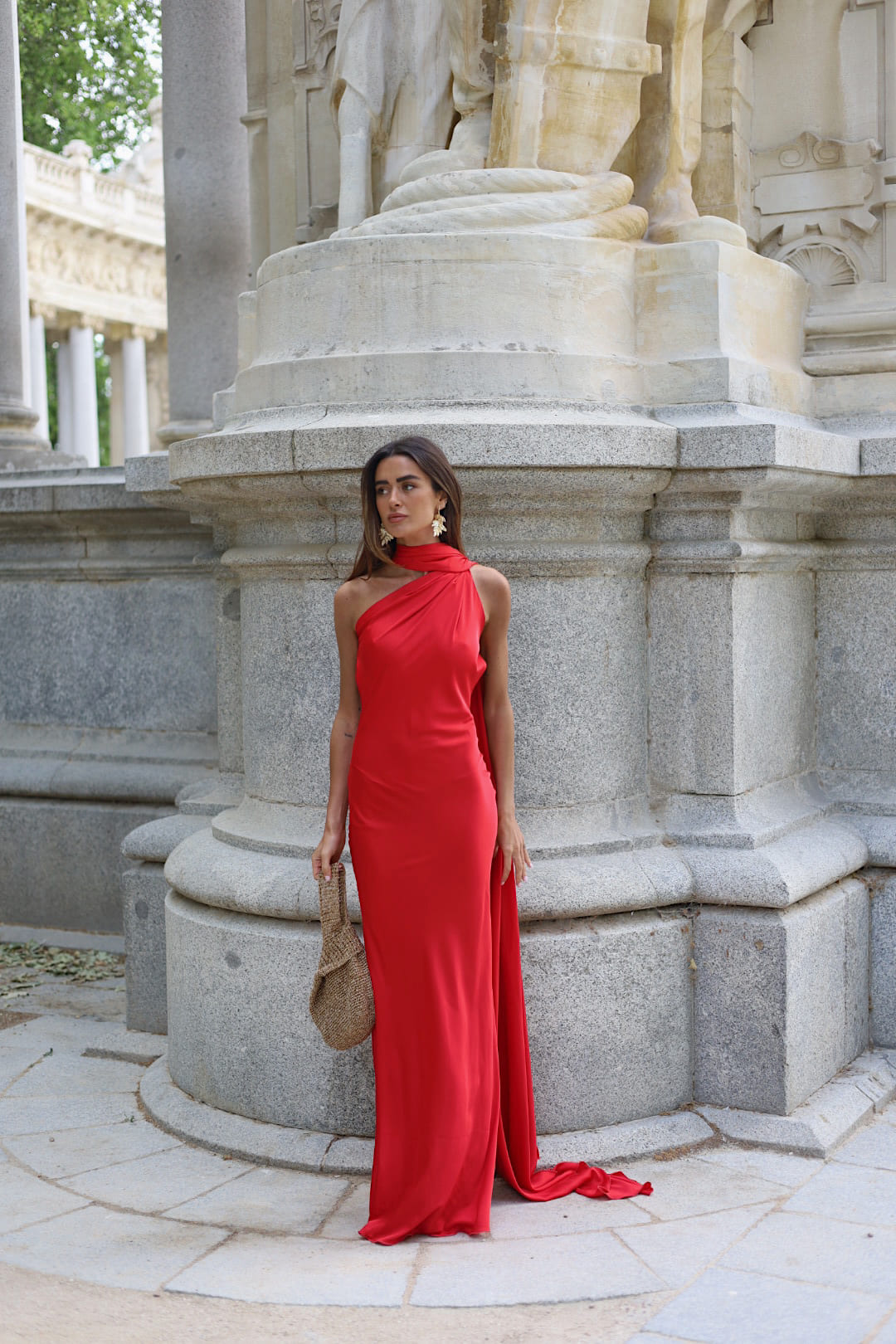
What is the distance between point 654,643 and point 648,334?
3.09 feet

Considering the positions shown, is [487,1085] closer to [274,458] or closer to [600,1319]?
[600,1319]

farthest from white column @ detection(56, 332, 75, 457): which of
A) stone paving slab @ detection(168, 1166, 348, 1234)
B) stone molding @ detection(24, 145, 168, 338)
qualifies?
stone paving slab @ detection(168, 1166, 348, 1234)

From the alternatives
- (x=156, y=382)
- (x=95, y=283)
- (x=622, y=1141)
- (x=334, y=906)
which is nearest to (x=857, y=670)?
Result: (x=622, y=1141)

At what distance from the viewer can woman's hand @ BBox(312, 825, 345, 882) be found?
408 cm

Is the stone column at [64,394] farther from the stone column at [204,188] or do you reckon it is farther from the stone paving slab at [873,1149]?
the stone paving slab at [873,1149]

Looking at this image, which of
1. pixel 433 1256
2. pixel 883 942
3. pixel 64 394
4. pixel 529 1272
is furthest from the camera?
pixel 64 394

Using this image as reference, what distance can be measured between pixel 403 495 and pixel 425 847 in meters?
0.88

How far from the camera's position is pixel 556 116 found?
190 inches

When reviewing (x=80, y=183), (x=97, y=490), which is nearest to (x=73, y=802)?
(x=97, y=490)

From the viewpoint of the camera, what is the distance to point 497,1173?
13.6ft

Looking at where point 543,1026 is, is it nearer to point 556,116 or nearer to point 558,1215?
point 558,1215

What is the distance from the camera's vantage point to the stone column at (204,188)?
787 centimetres

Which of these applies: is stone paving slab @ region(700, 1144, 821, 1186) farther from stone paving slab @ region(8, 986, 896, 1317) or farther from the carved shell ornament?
the carved shell ornament

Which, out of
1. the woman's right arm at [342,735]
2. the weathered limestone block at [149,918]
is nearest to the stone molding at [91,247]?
the weathered limestone block at [149,918]
